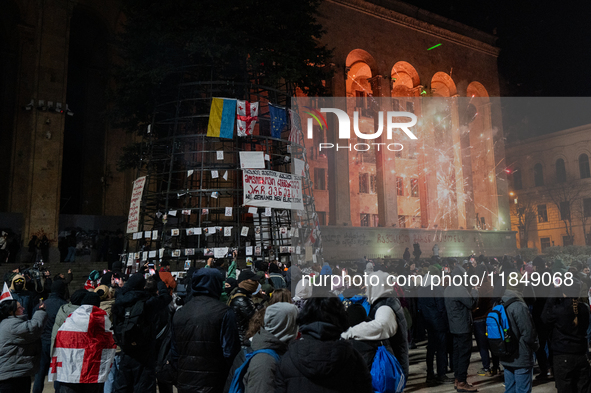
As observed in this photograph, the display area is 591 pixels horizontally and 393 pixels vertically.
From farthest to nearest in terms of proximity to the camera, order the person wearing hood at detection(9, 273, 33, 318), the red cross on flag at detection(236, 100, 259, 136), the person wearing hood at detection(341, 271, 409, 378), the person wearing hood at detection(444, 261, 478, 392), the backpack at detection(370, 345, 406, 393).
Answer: the red cross on flag at detection(236, 100, 259, 136) → the person wearing hood at detection(444, 261, 478, 392) → the person wearing hood at detection(9, 273, 33, 318) → the person wearing hood at detection(341, 271, 409, 378) → the backpack at detection(370, 345, 406, 393)

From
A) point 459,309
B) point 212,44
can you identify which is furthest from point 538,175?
point 459,309

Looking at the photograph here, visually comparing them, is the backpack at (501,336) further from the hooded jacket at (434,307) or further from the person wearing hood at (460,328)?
the hooded jacket at (434,307)

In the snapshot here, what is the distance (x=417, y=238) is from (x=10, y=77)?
28567 mm

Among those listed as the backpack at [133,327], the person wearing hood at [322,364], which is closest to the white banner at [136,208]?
the backpack at [133,327]

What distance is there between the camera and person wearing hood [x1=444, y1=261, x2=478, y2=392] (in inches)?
307

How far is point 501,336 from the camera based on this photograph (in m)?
5.87

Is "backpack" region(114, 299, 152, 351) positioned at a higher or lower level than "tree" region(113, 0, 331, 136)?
lower

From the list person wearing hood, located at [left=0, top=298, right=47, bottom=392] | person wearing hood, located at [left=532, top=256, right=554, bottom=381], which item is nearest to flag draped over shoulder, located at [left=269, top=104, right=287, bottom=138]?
person wearing hood, located at [left=532, top=256, right=554, bottom=381]

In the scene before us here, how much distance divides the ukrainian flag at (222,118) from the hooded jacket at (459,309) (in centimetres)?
1184

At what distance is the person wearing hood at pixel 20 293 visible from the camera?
7480mm

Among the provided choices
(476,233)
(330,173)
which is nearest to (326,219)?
(330,173)

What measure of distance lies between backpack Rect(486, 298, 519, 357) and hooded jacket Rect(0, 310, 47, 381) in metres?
5.63

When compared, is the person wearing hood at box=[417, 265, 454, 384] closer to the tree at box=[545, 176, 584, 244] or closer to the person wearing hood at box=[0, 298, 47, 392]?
the person wearing hood at box=[0, 298, 47, 392]

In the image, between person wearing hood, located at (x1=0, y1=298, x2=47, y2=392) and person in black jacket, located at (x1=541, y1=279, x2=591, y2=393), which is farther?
person in black jacket, located at (x1=541, y1=279, x2=591, y2=393)
